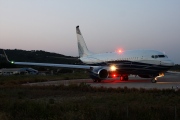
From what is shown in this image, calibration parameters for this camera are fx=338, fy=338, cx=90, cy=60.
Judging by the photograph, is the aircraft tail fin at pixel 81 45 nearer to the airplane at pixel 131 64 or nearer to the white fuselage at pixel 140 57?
the airplane at pixel 131 64

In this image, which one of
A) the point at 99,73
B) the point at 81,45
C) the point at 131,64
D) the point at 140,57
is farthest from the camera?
the point at 81,45

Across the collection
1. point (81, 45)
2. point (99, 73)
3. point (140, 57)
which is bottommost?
point (99, 73)

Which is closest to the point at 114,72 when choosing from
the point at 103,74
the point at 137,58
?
the point at 103,74

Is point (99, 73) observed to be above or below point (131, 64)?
below

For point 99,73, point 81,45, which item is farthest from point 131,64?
point 81,45

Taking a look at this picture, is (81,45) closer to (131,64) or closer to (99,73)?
(99,73)

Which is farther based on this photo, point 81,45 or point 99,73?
point 81,45

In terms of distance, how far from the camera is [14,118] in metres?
13.3

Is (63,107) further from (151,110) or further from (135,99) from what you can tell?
(135,99)

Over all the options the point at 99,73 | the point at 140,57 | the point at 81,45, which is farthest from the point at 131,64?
the point at 81,45

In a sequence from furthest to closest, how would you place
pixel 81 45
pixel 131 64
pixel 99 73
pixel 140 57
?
pixel 81 45, pixel 99 73, pixel 131 64, pixel 140 57

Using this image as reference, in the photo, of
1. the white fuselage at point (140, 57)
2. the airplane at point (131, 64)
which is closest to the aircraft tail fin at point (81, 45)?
the airplane at point (131, 64)

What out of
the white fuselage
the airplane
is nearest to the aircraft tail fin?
the airplane

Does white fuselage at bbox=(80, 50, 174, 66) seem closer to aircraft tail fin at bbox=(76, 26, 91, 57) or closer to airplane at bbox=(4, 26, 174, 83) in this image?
airplane at bbox=(4, 26, 174, 83)
